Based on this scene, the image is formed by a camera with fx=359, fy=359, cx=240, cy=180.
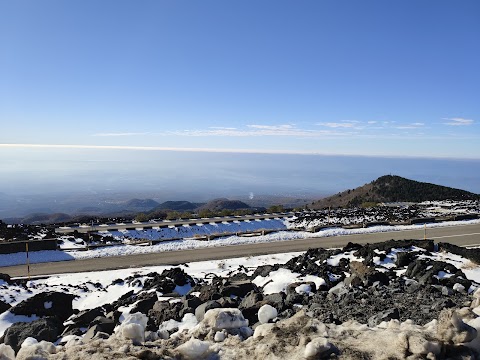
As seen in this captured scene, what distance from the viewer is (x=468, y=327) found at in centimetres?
412

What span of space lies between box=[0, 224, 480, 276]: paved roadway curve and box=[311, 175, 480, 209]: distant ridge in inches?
1080

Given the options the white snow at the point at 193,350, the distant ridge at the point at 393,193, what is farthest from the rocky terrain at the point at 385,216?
the white snow at the point at 193,350

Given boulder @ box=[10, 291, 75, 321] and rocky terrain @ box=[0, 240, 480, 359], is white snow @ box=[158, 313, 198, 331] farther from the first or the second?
boulder @ box=[10, 291, 75, 321]

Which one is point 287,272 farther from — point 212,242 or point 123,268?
point 212,242

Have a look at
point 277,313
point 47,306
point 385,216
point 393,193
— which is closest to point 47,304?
point 47,306

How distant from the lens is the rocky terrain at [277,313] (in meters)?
4.25

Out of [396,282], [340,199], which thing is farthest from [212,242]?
[340,199]

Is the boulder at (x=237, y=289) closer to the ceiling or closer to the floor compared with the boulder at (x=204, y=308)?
closer to the floor

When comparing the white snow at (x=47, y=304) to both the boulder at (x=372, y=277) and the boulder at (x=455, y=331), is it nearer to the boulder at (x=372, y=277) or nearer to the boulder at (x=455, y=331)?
the boulder at (x=372, y=277)

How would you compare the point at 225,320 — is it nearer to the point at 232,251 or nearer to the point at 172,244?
the point at 232,251

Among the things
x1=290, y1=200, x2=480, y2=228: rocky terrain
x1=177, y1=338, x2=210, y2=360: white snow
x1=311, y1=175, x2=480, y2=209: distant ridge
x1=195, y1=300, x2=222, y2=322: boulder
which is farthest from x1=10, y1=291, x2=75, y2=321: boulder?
Result: x1=311, y1=175, x2=480, y2=209: distant ridge

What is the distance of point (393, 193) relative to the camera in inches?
2137

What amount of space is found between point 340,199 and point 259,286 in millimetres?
50063

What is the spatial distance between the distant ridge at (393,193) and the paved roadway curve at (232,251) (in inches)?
1080
